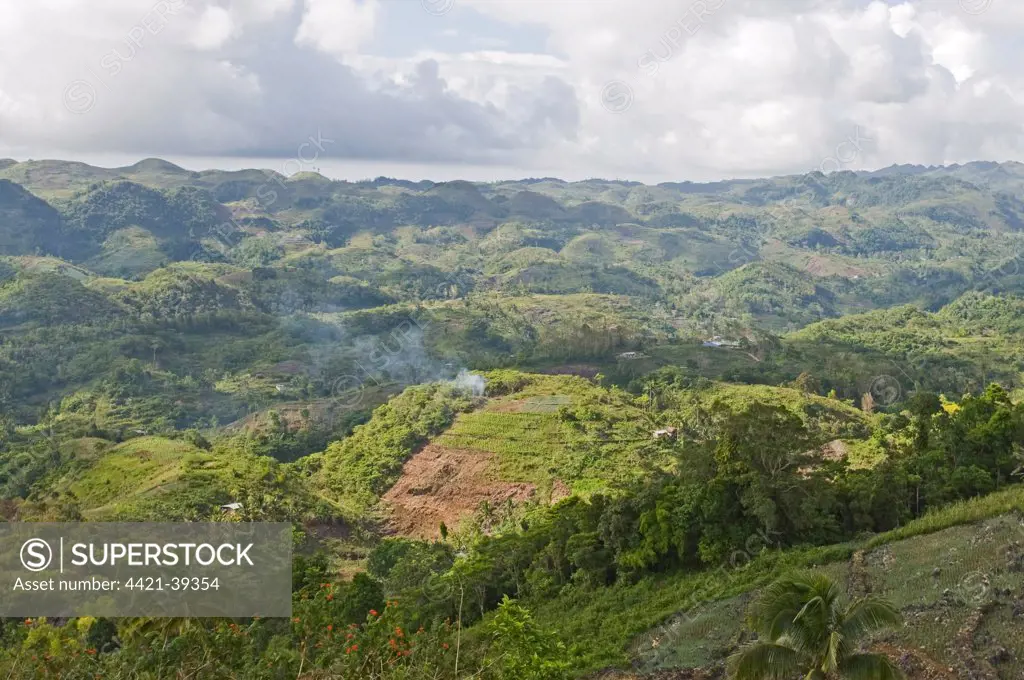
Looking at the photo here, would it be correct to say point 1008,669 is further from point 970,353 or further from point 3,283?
point 3,283

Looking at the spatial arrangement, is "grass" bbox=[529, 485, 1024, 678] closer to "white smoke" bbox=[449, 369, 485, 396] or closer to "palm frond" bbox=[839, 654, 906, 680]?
"palm frond" bbox=[839, 654, 906, 680]

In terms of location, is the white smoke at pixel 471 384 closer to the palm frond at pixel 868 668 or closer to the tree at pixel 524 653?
the tree at pixel 524 653

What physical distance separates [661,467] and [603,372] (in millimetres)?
33318

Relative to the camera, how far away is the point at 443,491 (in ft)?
165

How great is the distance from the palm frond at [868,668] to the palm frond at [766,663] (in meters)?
0.67

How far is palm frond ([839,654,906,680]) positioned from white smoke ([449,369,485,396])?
54.0m

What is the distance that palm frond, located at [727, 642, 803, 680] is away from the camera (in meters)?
11.4

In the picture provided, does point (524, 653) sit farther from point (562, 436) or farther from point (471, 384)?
point (471, 384)

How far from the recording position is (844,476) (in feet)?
99.8

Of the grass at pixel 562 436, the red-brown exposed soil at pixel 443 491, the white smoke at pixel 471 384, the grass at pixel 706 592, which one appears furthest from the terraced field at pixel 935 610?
the white smoke at pixel 471 384

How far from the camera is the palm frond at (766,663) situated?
11.4m

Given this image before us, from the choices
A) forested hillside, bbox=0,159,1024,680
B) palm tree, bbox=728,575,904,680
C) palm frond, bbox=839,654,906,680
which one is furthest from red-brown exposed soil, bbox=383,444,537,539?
palm frond, bbox=839,654,906,680

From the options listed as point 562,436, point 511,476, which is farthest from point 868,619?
point 562,436

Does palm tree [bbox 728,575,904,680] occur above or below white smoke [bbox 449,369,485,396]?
above
